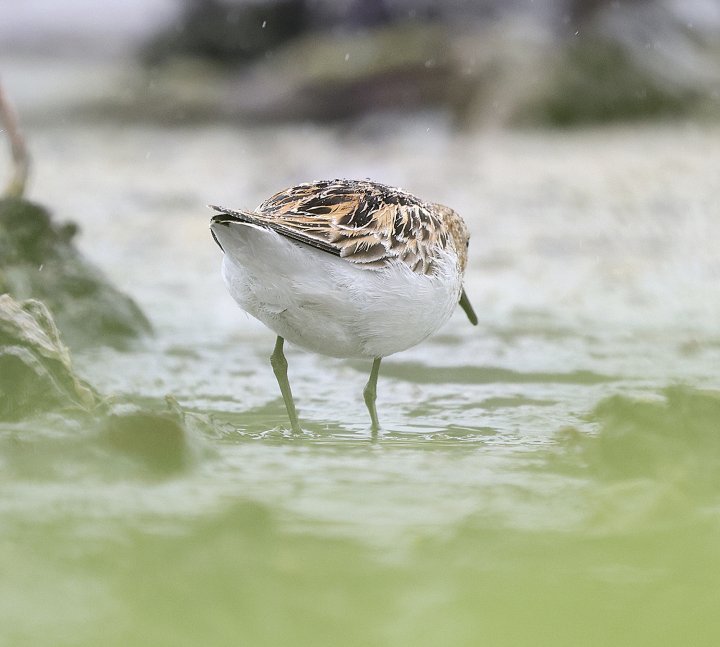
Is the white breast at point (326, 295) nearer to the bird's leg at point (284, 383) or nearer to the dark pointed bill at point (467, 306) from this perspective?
the bird's leg at point (284, 383)

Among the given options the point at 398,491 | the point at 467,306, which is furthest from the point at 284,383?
the point at 398,491

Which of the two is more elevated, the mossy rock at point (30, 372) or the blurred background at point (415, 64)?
the blurred background at point (415, 64)

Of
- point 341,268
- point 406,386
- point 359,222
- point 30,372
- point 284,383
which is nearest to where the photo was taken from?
point 30,372

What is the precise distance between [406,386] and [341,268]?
1863 mm

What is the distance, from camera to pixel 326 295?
15.1 feet

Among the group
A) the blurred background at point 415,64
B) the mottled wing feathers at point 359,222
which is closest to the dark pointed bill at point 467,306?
the mottled wing feathers at point 359,222

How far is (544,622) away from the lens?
8.90 feet

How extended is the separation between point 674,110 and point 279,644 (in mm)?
15077

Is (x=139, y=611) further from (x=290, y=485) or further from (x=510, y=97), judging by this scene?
(x=510, y=97)

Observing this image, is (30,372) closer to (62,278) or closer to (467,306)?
(62,278)

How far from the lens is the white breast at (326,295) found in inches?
175

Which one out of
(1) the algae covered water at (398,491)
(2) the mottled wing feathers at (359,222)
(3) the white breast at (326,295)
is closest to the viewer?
(1) the algae covered water at (398,491)

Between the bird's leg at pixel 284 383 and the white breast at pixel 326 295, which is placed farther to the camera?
the bird's leg at pixel 284 383

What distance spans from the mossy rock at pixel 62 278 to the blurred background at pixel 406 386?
18 millimetres
